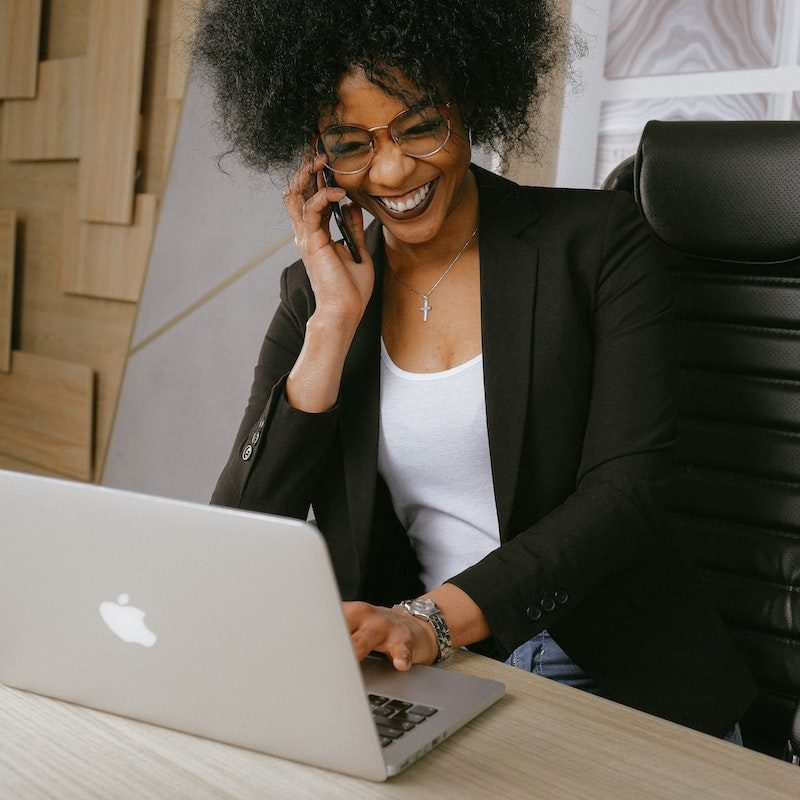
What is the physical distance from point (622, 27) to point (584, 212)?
0.84 metres

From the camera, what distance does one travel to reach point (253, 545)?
2.20 feet

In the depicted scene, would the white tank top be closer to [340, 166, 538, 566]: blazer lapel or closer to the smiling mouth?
[340, 166, 538, 566]: blazer lapel

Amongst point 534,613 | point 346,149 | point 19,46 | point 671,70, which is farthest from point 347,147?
point 19,46

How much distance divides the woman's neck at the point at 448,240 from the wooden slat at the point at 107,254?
1.63m

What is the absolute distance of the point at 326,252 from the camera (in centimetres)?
141

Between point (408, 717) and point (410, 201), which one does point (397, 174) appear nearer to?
point (410, 201)

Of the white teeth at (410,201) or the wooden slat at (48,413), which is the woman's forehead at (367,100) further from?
the wooden slat at (48,413)

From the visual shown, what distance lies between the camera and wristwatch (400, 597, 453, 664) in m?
0.97

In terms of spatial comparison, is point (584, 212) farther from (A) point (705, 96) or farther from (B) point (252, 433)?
(A) point (705, 96)

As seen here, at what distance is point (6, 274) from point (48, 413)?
48 cm

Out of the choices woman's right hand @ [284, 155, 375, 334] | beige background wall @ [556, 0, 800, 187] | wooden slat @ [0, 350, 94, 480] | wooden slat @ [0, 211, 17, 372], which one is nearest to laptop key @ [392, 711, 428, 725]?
woman's right hand @ [284, 155, 375, 334]

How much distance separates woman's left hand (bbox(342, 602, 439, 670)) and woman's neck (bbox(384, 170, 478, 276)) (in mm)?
612

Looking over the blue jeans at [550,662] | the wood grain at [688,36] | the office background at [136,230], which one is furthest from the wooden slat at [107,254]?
the blue jeans at [550,662]

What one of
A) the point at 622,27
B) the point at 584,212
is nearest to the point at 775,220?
the point at 584,212
